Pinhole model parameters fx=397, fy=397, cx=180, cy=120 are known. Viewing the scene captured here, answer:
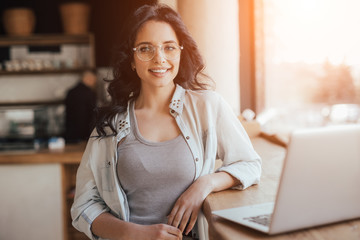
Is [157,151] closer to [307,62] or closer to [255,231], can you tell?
[255,231]

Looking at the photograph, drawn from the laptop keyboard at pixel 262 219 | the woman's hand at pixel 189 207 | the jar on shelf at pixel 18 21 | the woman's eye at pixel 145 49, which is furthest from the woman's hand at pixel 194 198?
the jar on shelf at pixel 18 21

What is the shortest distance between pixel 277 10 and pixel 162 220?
2988mm

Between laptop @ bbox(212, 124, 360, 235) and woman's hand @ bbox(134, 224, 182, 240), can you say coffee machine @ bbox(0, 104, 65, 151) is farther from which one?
laptop @ bbox(212, 124, 360, 235)

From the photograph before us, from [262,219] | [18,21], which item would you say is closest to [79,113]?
[18,21]

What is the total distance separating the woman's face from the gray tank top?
0.89ft

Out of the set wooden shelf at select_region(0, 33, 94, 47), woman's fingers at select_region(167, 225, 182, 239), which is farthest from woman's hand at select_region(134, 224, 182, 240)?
wooden shelf at select_region(0, 33, 94, 47)

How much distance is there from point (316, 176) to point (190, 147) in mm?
687

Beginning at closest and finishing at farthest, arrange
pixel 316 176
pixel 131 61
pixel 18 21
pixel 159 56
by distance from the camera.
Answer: pixel 316 176 → pixel 159 56 → pixel 131 61 → pixel 18 21

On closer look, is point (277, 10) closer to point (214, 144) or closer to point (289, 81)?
point (289, 81)

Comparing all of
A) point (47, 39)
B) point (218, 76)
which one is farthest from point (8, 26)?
point (218, 76)

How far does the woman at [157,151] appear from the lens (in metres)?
1.44

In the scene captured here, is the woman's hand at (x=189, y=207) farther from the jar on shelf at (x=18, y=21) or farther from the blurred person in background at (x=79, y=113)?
the jar on shelf at (x=18, y=21)

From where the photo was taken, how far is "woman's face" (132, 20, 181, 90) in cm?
159

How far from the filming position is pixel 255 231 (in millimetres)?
993
